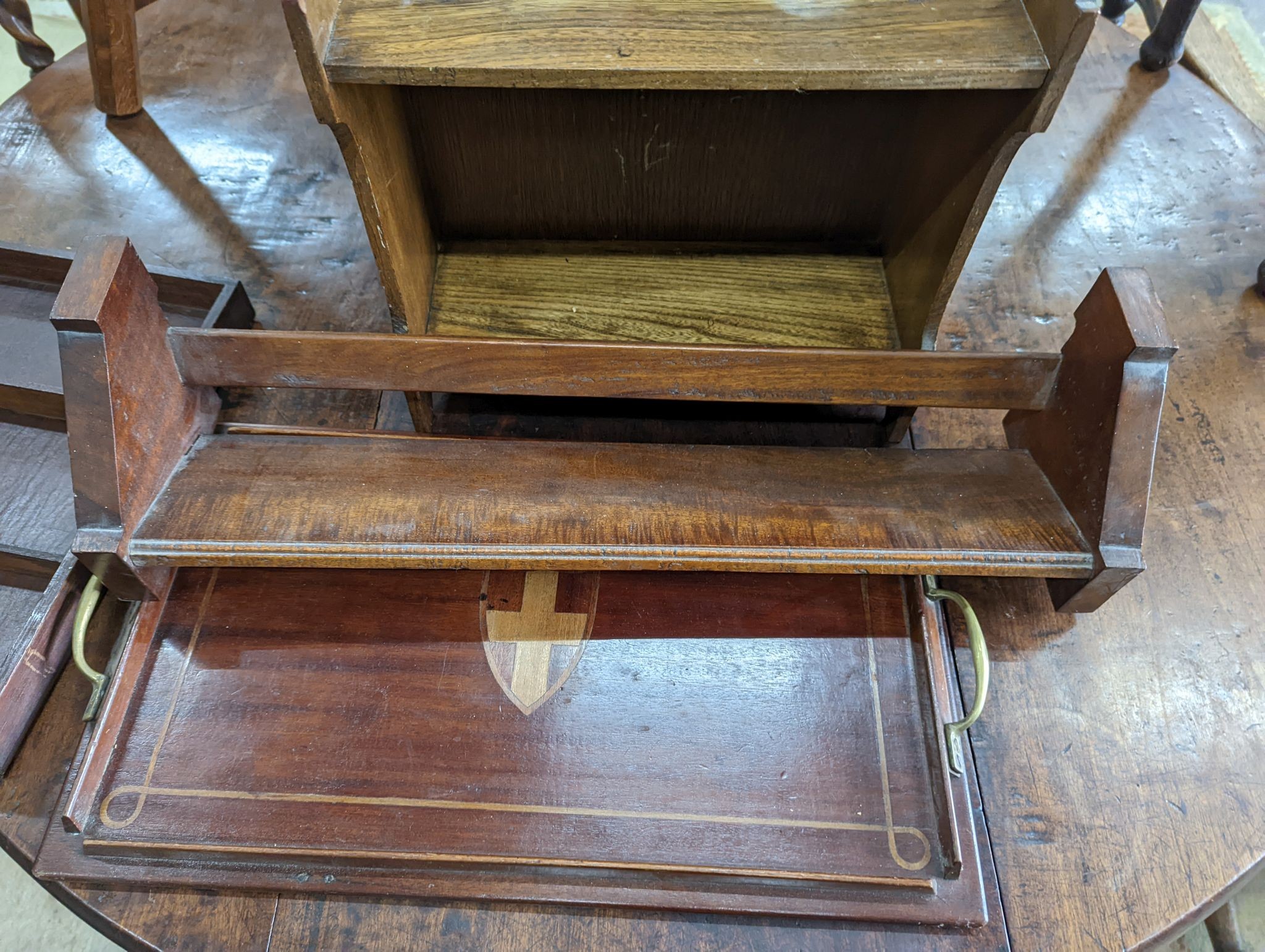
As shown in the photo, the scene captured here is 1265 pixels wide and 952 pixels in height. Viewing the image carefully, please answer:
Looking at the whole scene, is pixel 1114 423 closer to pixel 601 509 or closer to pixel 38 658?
pixel 601 509

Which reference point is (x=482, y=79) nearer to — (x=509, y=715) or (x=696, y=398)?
(x=696, y=398)

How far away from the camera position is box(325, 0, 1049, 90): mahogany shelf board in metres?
1.02

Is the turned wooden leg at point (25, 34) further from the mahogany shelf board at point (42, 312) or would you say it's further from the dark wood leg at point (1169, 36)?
the dark wood leg at point (1169, 36)

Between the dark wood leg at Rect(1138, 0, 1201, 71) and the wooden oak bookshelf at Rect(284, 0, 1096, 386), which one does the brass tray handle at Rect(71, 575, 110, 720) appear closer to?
the wooden oak bookshelf at Rect(284, 0, 1096, 386)

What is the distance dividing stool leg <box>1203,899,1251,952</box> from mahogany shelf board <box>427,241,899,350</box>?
1.29m

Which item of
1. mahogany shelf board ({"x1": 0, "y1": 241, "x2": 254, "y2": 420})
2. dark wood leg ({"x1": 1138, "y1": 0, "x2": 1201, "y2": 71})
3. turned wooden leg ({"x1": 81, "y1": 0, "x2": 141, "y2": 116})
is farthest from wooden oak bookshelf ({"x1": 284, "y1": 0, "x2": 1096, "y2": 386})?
dark wood leg ({"x1": 1138, "y1": 0, "x2": 1201, "y2": 71})

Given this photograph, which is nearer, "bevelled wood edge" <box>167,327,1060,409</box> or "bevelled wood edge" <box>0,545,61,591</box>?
"bevelled wood edge" <box>167,327,1060,409</box>

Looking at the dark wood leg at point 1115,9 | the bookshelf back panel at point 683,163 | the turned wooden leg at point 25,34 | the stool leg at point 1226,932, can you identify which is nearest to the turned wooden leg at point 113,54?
the turned wooden leg at point 25,34

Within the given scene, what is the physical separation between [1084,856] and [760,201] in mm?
1084

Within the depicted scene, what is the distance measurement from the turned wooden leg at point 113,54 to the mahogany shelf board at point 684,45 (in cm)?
97

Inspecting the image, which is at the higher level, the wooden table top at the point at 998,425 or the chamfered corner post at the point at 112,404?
the chamfered corner post at the point at 112,404

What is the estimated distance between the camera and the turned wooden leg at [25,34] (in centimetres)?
189

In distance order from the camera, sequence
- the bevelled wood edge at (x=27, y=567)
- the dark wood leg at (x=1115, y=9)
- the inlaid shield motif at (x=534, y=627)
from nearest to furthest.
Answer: the inlaid shield motif at (x=534, y=627) < the bevelled wood edge at (x=27, y=567) < the dark wood leg at (x=1115, y=9)

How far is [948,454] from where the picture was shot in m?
1.17
